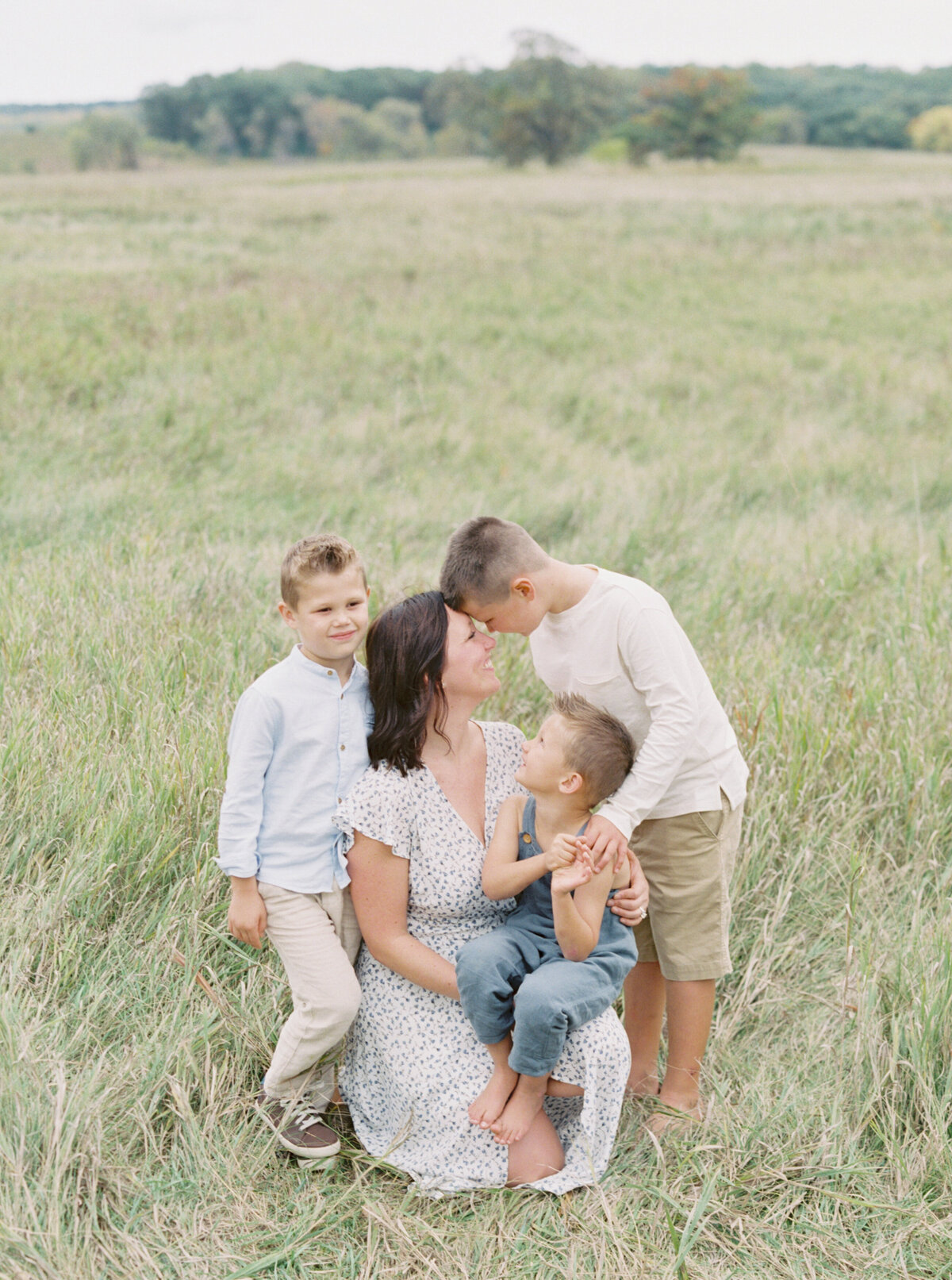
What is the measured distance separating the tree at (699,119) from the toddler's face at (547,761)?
7291 centimetres

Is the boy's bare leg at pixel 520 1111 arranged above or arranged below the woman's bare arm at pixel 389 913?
below

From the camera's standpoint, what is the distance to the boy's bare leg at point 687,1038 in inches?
104

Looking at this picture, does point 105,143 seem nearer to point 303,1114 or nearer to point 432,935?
point 432,935

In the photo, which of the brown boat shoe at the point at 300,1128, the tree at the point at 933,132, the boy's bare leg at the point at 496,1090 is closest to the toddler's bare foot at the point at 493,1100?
the boy's bare leg at the point at 496,1090

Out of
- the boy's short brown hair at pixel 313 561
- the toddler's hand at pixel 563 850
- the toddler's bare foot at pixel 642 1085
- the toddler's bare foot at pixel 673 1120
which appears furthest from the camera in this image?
the toddler's bare foot at pixel 642 1085

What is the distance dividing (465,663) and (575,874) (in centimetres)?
51

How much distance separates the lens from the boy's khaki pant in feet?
7.64

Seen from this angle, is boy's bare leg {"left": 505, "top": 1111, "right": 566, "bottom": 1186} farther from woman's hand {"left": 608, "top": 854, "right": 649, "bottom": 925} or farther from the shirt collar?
the shirt collar

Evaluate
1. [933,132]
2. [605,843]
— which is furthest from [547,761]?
[933,132]

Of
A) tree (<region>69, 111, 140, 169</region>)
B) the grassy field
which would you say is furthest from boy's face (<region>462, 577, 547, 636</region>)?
tree (<region>69, 111, 140, 169</region>)

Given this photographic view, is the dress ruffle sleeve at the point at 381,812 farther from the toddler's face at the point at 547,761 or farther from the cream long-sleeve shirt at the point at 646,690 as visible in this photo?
the cream long-sleeve shirt at the point at 646,690

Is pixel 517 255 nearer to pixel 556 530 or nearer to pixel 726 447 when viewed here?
pixel 726 447

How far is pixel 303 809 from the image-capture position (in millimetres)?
2365

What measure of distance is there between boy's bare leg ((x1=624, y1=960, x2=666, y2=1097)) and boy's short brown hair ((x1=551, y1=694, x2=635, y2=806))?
68 cm
